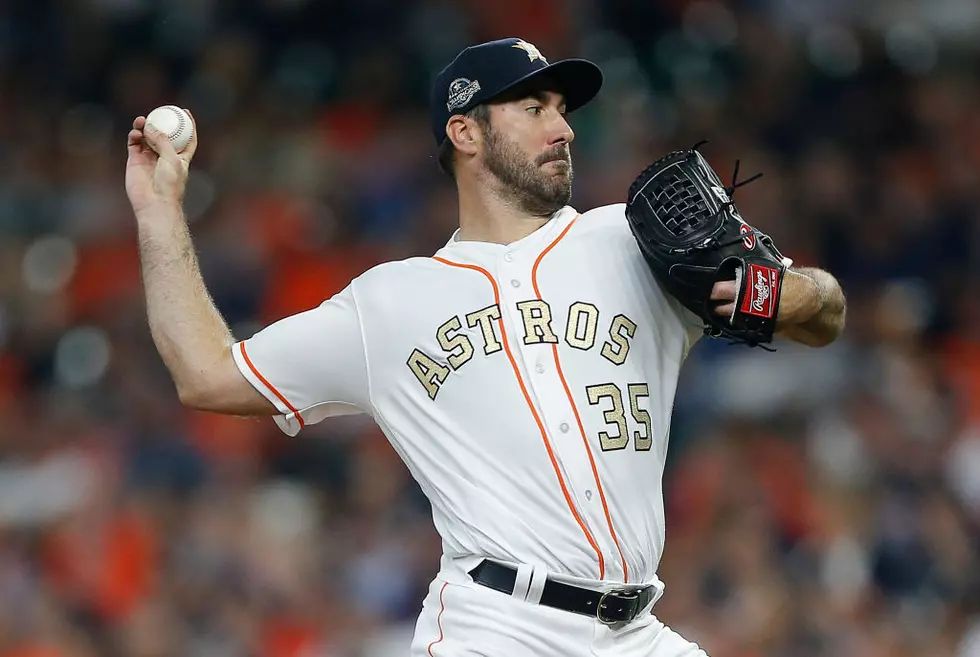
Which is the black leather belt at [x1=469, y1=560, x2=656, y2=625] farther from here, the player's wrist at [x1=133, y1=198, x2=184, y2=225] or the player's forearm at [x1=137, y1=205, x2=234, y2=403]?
the player's wrist at [x1=133, y1=198, x2=184, y2=225]

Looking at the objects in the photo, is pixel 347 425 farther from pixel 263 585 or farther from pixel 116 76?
pixel 116 76

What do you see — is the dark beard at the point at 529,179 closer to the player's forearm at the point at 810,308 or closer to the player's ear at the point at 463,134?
the player's ear at the point at 463,134

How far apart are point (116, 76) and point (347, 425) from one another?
3061mm

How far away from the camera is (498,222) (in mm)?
3607

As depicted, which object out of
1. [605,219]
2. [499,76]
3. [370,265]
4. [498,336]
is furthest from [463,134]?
[370,265]

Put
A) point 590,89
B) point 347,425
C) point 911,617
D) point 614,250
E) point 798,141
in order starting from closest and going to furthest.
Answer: point 614,250 < point 590,89 < point 911,617 < point 347,425 < point 798,141

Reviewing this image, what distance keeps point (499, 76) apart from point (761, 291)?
87cm

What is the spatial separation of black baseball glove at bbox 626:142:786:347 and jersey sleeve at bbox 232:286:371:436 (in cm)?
71

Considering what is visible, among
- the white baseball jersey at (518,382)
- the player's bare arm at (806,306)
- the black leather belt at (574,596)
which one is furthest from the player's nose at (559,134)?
the black leather belt at (574,596)

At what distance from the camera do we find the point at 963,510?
6.30 metres

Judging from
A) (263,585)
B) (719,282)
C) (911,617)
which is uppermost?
(719,282)

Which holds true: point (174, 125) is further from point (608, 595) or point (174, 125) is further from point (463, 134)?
point (608, 595)

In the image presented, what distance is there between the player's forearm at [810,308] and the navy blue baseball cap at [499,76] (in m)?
0.73

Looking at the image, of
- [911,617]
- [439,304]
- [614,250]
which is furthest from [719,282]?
[911,617]
